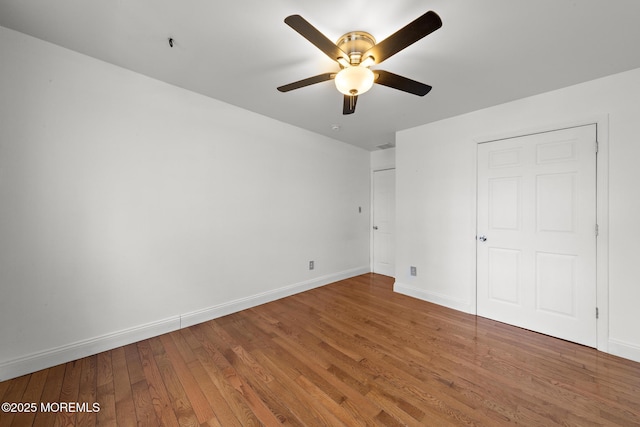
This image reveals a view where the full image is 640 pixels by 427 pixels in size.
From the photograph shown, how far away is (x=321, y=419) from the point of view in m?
1.47

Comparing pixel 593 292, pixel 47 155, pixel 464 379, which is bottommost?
pixel 464 379

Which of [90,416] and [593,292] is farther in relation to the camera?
[593,292]

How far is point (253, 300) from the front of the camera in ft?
10.2

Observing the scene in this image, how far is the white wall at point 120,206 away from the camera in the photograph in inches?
70.8

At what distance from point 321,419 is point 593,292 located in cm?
279

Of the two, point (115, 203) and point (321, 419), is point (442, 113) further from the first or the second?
point (115, 203)

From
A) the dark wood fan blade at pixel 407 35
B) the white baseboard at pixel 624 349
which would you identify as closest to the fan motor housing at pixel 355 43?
the dark wood fan blade at pixel 407 35

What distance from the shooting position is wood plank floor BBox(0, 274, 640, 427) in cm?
149

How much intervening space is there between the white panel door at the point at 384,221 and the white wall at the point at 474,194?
0.84 metres

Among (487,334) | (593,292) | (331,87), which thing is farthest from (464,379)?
(331,87)

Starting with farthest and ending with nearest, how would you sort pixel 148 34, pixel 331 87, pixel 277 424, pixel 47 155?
pixel 331 87, pixel 47 155, pixel 148 34, pixel 277 424

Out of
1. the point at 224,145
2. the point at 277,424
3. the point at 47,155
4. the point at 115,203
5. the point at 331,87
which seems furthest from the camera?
the point at 224,145

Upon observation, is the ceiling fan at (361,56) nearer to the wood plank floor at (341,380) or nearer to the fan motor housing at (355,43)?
the fan motor housing at (355,43)

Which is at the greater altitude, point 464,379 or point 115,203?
point 115,203
